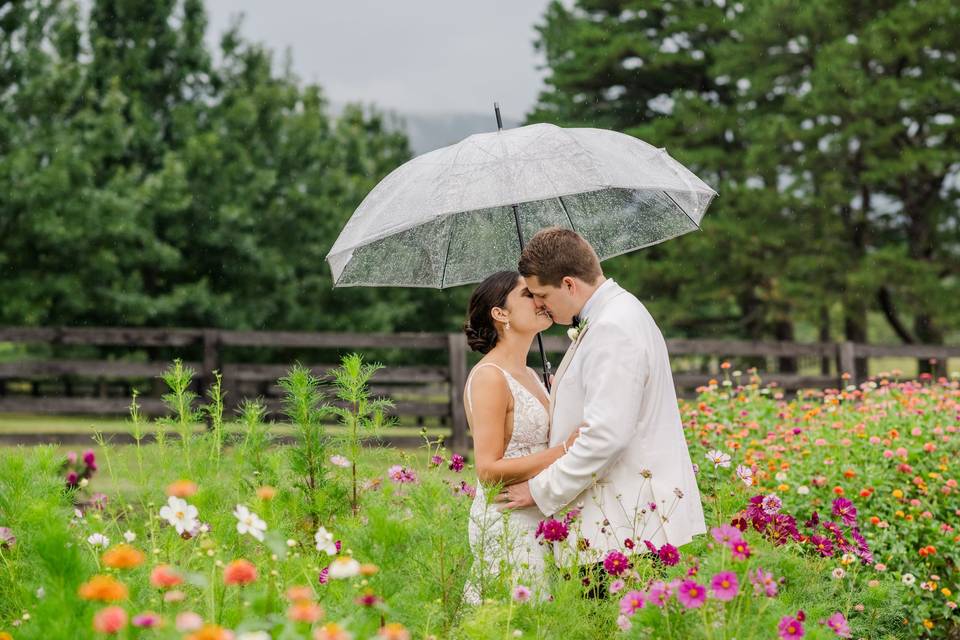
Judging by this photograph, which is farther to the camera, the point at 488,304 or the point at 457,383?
the point at 457,383

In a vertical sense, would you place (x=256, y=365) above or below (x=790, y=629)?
above

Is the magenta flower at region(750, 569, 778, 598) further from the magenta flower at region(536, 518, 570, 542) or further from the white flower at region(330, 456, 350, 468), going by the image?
the white flower at region(330, 456, 350, 468)

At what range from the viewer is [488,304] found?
12.5ft

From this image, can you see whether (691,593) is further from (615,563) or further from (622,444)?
(622,444)

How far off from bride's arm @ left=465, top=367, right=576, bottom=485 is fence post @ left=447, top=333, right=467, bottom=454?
7.60 m

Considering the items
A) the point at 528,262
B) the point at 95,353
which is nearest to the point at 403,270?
the point at 528,262

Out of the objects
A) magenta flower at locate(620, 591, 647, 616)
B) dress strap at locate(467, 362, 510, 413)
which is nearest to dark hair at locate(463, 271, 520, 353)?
dress strap at locate(467, 362, 510, 413)

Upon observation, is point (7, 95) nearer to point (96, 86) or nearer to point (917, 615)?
point (96, 86)

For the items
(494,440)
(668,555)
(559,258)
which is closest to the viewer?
(668,555)

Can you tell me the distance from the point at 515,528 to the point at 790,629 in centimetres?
127

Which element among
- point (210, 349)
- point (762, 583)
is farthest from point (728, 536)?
point (210, 349)

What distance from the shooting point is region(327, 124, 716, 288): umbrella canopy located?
380cm

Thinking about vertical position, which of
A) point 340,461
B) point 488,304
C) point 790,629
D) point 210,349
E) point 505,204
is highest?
point 505,204

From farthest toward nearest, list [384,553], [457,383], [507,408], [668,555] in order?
[457,383] → [507,408] → [668,555] → [384,553]
